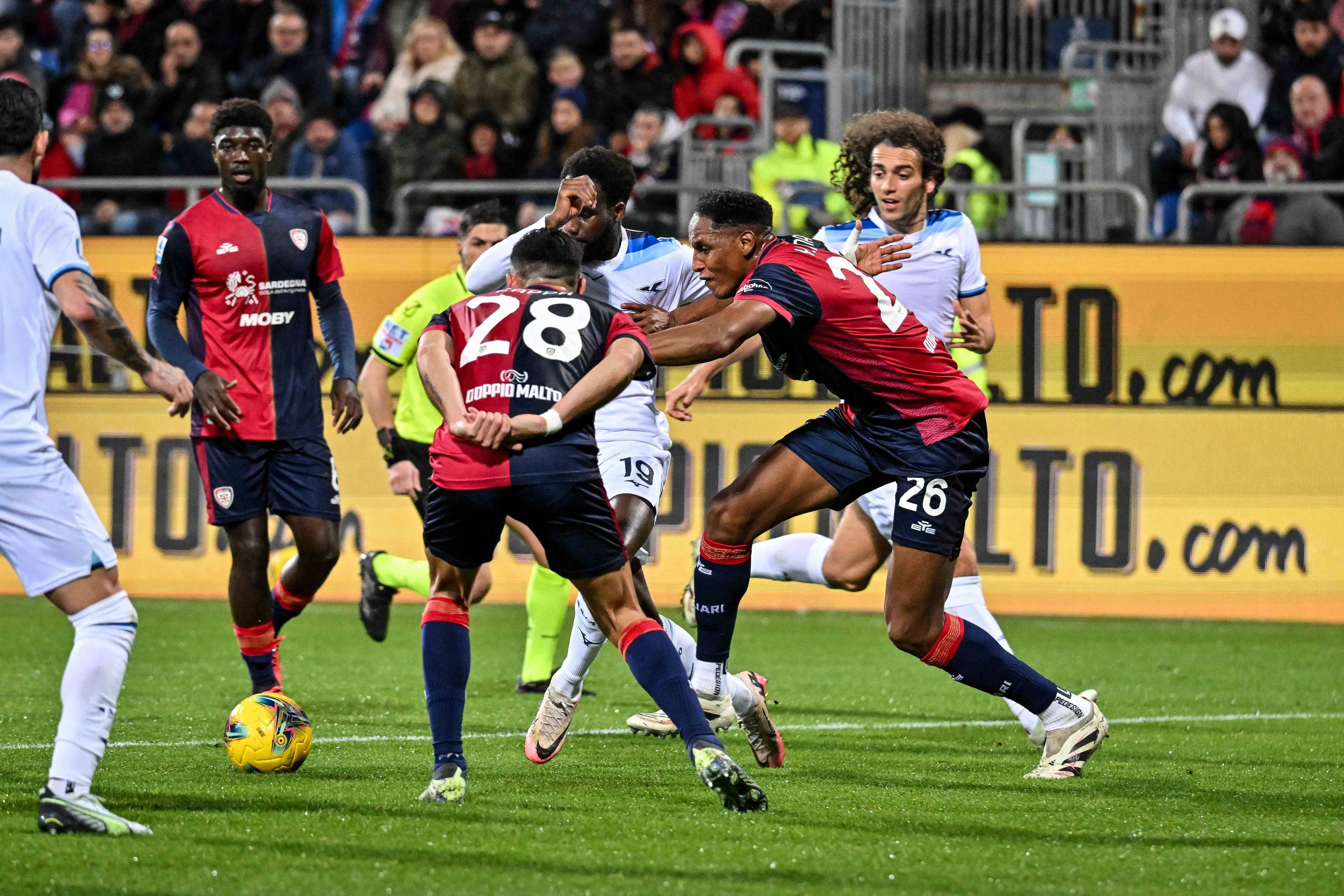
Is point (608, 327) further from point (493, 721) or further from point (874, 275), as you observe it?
point (493, 721)

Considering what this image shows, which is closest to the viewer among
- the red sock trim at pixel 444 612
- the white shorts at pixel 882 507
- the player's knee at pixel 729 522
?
the red sock trim at pixel 444 612

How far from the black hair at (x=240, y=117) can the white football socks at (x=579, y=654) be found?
2399 mm

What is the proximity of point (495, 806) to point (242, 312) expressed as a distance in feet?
9.59

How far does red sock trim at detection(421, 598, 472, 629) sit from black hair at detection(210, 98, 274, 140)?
2.68 meters

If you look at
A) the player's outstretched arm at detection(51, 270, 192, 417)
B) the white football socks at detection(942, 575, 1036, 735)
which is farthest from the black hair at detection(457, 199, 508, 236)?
the player's outstretched arm at detection(51, 270, 192, 417)

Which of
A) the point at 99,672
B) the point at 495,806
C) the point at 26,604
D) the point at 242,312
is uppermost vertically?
the point at 242,312

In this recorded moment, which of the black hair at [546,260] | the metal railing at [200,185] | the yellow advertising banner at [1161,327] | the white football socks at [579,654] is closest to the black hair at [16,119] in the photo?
the black hair at [546,260]

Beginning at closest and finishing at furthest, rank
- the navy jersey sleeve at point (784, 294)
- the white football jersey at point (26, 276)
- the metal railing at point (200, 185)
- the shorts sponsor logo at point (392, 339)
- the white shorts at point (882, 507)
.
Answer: the white football jersey at point (26, 276), the navy jersey sleeve at point (784, 294), the white shorts at point (882, 507), the shorts sponsor logo at point (392, 339), the metal railing at point (200, 185)

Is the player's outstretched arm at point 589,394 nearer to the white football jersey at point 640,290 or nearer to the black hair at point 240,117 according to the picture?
the white football jersey at point 640,290

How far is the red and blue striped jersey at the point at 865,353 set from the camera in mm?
6344

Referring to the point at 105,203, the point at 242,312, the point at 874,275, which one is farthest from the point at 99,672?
the point at 105,203

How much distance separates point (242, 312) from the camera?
773 centimetres

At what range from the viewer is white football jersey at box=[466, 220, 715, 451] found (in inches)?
295

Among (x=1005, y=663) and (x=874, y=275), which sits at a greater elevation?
(x=874, y=275)
